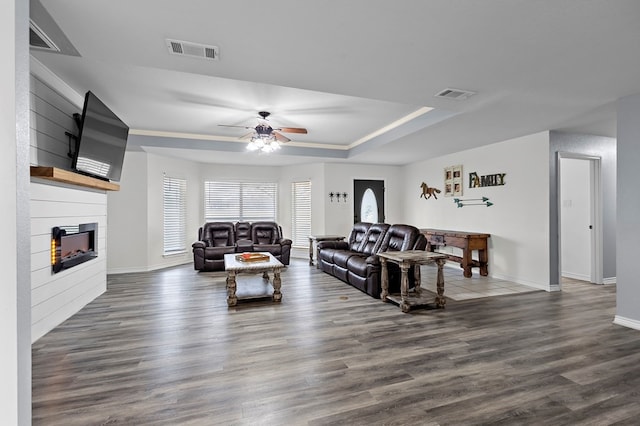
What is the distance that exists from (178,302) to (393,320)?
2.90 meters

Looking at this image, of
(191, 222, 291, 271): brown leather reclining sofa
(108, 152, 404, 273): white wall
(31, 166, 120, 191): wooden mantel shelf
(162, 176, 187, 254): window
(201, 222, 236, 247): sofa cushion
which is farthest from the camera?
(201, 222, 236, 247): sofa cushion

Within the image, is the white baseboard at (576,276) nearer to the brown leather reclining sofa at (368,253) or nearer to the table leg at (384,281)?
the brown leather reclining sofa at (368,253)

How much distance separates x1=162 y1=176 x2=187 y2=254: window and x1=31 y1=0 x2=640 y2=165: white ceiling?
232 centimetres

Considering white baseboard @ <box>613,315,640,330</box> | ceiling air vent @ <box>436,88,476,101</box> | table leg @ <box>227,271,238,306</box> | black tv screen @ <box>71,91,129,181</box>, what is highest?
ceiling air vent @ <box>436,88,476,101</box>

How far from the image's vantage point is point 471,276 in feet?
19.0

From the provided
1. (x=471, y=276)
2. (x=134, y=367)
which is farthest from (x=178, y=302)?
(x=471, y=276)

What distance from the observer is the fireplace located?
11.1 ft

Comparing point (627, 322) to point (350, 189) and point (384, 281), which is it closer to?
point (384, 281)

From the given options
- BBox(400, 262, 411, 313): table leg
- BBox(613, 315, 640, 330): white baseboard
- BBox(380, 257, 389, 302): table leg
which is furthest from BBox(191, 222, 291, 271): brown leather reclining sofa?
BBox(613, 315, 640, 330): white baseboard

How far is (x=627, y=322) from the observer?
3.33m

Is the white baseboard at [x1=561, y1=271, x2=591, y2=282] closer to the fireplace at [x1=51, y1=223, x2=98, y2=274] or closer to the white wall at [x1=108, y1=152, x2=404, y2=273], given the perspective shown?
the white wall at [x1=108, y1=152, x2=404, y2=273]

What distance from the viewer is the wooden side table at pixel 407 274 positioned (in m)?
3.88

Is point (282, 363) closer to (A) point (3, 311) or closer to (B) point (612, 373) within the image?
(A) point (3, 311)

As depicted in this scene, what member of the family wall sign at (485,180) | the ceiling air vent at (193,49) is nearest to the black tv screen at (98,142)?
the ceiling air vent at (193,49)
